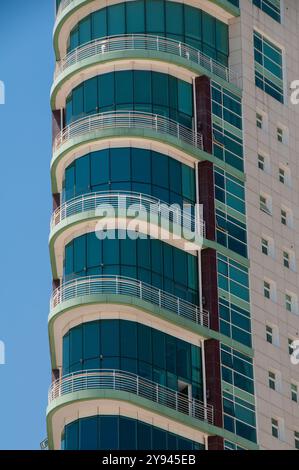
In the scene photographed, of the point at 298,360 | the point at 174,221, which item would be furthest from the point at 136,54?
the point at 298,360

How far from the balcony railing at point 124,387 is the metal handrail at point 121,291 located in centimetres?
463

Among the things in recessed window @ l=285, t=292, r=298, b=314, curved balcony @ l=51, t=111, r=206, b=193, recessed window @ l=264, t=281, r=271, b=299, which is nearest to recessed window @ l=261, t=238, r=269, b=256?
recessed window @ l=264, t=281, r=271, b=299

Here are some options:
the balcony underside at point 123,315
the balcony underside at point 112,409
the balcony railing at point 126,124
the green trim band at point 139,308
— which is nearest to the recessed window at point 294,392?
the green trim band at point 139,308

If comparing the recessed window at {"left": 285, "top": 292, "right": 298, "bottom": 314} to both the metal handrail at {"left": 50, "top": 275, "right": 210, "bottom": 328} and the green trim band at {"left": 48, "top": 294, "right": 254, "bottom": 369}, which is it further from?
the metal handrail at {"left": 50, "top": 275, "right": 210, "bottom": 328}

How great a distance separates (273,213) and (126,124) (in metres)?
12.3

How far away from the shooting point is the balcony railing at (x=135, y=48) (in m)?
144

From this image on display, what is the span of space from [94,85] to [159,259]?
11914 mm

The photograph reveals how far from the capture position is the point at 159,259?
138 m

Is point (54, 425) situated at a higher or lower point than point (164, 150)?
lower

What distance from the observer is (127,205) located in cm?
13838

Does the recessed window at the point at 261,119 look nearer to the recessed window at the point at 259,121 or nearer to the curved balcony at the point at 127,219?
the recessed window at the point at 259,121

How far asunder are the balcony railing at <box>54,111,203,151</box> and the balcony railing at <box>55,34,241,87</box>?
390 centimetres
